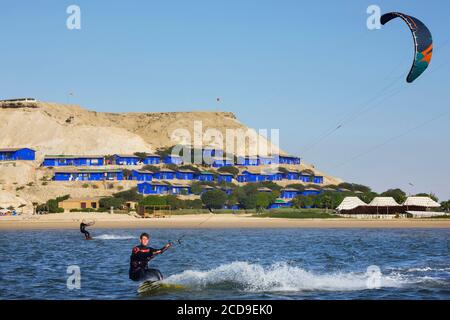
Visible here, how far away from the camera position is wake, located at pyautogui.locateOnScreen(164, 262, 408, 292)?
857 inches

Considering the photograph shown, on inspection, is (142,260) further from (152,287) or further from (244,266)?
(244,266)

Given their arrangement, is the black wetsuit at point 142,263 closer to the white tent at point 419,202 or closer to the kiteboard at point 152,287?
the kiteboard at point 152,287

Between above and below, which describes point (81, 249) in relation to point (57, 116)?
below

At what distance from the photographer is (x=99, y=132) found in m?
A: 126

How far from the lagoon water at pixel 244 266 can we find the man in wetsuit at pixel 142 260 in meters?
0.54

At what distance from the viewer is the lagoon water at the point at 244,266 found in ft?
69.2

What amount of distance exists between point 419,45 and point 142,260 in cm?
1080

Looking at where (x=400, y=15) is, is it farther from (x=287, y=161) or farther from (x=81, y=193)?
(x=287, y=161)

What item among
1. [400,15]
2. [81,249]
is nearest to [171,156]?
[81,249]

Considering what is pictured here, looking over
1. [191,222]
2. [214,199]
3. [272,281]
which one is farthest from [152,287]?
[214,199]

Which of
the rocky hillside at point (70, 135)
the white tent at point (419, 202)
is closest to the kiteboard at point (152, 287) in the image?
the white tent at point (419, 202)
